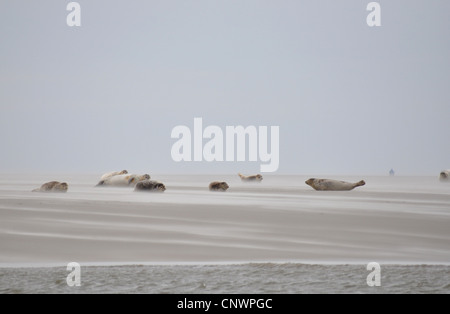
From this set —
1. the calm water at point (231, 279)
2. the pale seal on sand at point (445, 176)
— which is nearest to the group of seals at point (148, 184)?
the calm water at point (231, 279)

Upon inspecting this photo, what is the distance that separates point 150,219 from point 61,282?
5454 mm

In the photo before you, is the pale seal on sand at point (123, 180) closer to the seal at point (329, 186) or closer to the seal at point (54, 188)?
the seal at point (54, 188)

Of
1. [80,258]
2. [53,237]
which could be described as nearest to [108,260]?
[80,258]

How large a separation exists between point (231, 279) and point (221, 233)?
11.3 feet

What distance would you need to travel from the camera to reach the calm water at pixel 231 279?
228 inches

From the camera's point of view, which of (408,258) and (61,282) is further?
(408,258)

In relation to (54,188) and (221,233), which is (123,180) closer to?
(54,188)

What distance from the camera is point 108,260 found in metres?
7.47

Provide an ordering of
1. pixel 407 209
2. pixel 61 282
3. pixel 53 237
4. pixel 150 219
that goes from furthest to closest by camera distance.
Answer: pixel 407 209 → pixel 150 219 → pixel 53 237 → pixel 61 282

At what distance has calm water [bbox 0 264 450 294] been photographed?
5.80m

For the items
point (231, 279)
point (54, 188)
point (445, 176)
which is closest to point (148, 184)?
point (54, 188)

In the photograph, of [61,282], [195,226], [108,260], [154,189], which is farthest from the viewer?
[154,189]

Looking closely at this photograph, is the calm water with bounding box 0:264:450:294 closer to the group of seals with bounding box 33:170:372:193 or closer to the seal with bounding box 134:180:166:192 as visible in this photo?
the group of seals with bounding box 33:170:372:193
